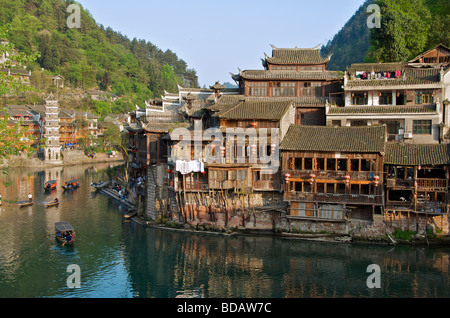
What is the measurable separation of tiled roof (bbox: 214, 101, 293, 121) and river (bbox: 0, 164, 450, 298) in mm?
9671

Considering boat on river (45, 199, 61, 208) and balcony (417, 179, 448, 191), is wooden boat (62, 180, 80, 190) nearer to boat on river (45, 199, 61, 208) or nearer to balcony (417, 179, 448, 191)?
boat on river (45, 199, 61, 208)

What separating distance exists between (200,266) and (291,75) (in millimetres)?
22468

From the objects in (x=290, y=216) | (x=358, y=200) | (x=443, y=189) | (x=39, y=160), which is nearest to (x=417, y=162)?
(x=443, y=189)

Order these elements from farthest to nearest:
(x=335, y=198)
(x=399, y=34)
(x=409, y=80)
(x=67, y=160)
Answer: (x=67, y=160)
(x=399, y=34)
(x=409, y=80)
(x=335, y=198)

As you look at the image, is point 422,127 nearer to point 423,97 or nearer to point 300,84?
point 423,97

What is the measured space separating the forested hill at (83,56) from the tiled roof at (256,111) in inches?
3135

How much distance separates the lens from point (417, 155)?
99.6ft

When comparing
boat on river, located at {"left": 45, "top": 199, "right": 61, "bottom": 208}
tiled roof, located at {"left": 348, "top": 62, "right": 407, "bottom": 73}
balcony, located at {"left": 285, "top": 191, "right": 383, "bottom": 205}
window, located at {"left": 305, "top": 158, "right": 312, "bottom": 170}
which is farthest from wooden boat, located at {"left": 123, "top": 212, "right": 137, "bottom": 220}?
tiled roof, located at {"left": 348, "top": 62, "right": 407, "bottom": 73}

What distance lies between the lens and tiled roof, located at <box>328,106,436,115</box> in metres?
35.8

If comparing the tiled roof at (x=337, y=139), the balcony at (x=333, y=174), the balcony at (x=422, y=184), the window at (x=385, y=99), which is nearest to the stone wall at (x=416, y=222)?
the balcony at (x=422, y=184)

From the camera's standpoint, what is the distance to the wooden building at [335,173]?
1200 inches

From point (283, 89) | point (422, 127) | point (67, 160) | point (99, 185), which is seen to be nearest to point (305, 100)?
point (283, 89)

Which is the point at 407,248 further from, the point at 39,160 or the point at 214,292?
the point at 39,160

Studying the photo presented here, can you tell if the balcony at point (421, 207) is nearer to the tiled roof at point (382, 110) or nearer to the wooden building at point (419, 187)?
the wooden building at point (419, 187)
